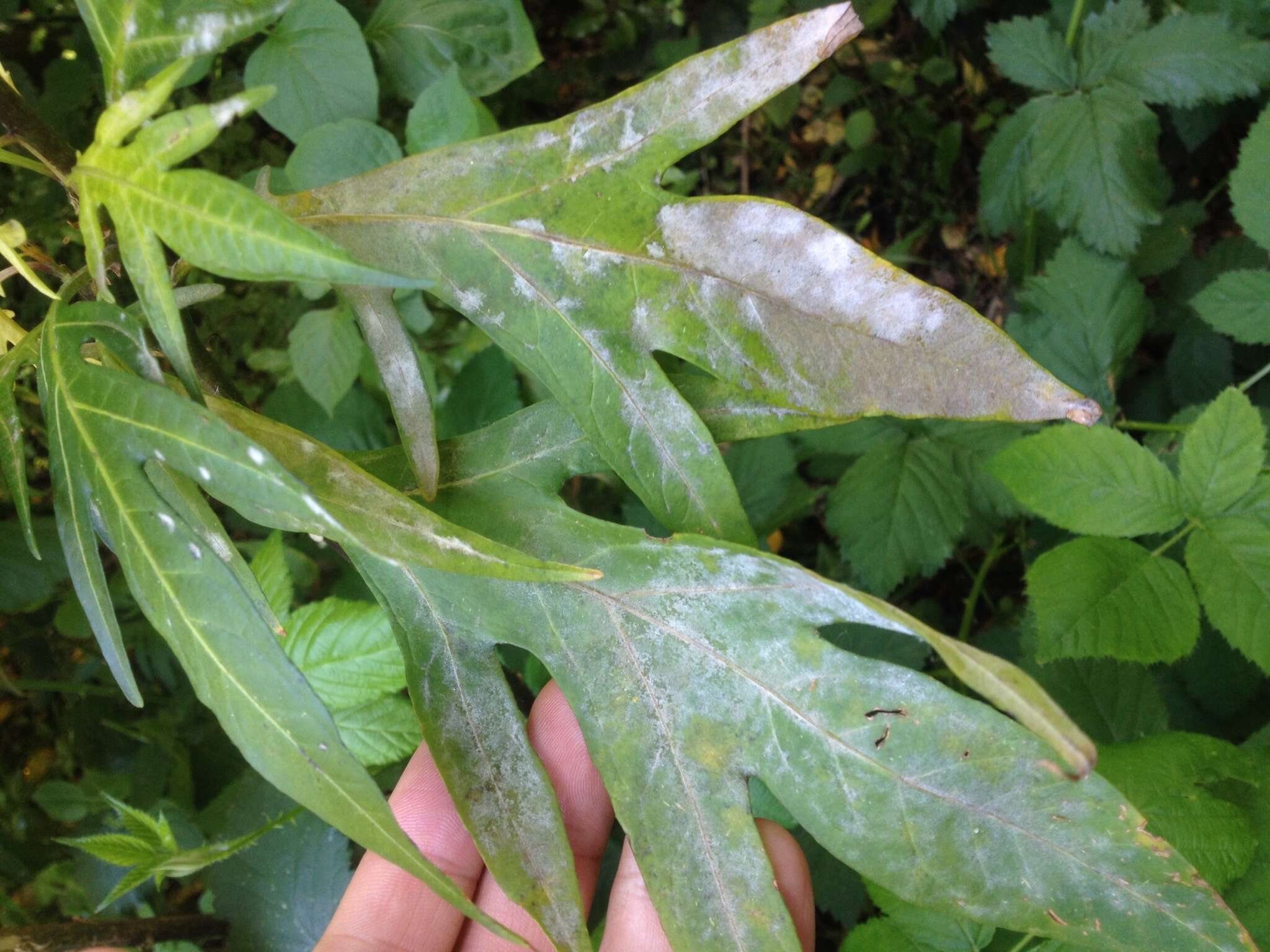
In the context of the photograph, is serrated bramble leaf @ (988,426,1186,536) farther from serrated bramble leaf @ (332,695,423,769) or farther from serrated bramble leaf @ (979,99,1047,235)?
serrated bramble leaf @ (332,695,423,769)

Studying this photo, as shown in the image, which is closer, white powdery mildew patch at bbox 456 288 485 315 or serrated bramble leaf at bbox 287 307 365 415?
white powdery mildew patch at bbox 456 288 485 315

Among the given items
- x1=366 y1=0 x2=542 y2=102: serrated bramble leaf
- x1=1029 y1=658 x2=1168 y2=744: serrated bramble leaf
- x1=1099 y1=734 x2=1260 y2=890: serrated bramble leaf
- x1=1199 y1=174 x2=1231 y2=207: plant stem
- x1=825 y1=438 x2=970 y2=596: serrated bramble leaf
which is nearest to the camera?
x1=1099 y1=734 x2=1260 y2=890: serrated bramble leaf

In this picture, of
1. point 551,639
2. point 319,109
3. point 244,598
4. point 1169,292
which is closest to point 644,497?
point 551,639

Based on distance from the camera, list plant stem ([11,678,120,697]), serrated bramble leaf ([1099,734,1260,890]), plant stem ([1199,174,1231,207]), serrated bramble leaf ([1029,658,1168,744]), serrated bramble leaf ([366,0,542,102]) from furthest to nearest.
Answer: plant stem ([1199,174,1231,207]) → plant stem ([11,678,120,697]) → serrated bramble leaf ([366,0,542,102]) → serrated bramble leaf ([1029,658,1168,744]) → serrated bramble leaf ([1099,734,1260,890])

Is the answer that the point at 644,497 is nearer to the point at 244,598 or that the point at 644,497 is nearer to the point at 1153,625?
the point at 244,598

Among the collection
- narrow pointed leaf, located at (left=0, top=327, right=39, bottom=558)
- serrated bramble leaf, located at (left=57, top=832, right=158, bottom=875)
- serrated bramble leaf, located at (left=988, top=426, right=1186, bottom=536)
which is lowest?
serrated bramble leaf, located at (left=57, top=832, right=158, bottom=875)

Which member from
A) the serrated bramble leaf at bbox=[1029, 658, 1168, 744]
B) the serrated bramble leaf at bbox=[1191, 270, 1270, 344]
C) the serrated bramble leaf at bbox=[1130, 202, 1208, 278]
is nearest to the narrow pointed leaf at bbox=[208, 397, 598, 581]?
the serrated bramble leaf at bbox=[1029, 658, 1168, 744]

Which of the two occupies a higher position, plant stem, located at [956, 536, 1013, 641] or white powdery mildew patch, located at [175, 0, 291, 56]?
white powdery mildew patch, located at [175, 0, 291, 56]
